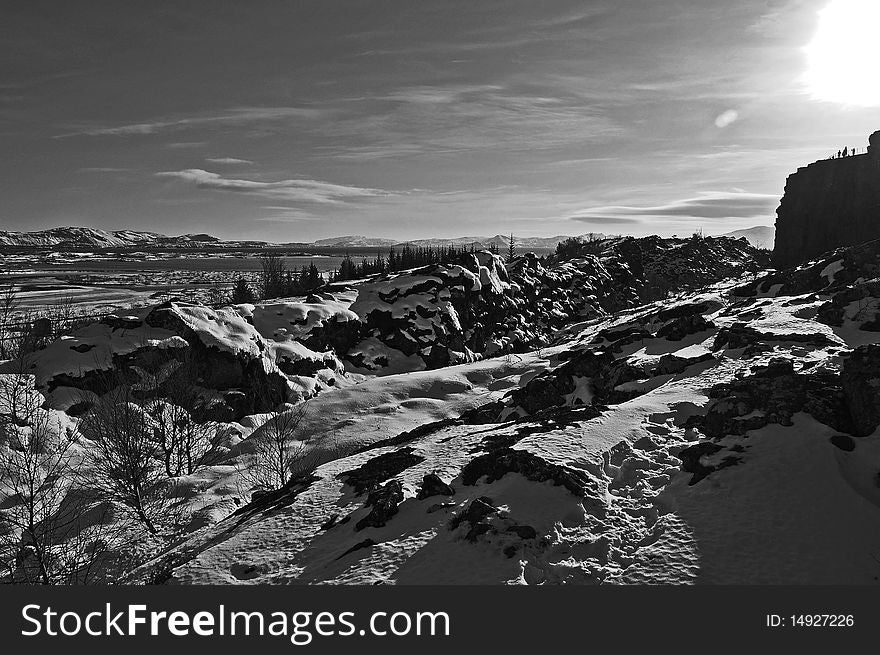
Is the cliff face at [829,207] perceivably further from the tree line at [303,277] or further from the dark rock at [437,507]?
the dark rock at [437,507]

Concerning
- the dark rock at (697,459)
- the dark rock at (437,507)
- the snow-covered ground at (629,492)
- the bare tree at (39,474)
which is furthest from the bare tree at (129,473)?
the dark rock at (697,459)

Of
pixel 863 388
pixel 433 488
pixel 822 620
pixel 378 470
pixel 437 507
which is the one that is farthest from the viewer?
pixel 378 470

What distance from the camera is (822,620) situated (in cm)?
839

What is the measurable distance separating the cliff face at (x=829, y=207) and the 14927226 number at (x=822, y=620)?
2990 inches

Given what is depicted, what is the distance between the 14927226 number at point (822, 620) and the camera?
27.2 feet

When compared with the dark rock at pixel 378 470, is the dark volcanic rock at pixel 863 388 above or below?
above

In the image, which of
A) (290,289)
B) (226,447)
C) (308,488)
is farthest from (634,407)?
(290,289)

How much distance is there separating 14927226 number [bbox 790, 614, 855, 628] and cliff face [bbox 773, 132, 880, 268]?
75955mm

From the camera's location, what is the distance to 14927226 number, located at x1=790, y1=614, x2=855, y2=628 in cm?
830

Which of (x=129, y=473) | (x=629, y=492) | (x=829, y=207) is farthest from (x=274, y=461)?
(x=829, y=207)

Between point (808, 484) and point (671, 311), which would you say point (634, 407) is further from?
point (671, 311)

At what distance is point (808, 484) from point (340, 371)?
1834 inches

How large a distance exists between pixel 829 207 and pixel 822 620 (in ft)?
289

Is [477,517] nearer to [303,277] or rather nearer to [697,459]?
[697,459]
